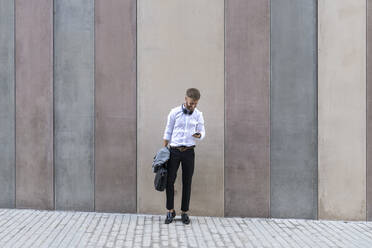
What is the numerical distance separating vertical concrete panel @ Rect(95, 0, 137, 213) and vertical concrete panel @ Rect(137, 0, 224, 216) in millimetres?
158

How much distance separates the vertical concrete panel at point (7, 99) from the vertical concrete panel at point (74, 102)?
31.8 inches

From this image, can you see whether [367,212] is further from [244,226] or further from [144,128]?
[144,128]

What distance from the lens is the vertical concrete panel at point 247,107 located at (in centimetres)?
681

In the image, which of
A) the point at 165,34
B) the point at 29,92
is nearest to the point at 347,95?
the point at 165,34

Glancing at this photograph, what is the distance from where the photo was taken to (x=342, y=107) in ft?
22.0

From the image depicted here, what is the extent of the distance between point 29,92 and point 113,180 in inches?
84.7

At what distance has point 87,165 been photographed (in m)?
7.04

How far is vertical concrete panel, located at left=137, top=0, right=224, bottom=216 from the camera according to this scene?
269 inches

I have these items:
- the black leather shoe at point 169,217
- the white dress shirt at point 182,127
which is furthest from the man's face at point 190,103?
the black leather shoe at point 169,217

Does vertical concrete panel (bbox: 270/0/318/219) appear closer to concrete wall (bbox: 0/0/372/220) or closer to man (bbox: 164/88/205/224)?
concrete wall (bbox: 0/0/372/220)

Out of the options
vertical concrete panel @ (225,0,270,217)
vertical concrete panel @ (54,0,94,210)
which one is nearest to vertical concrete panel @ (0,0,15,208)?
vertical concrete panel @ (54,0,94,210)

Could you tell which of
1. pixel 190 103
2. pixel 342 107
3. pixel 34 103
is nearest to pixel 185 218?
pixel 190 103

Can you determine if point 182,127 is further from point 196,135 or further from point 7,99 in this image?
point 7,99

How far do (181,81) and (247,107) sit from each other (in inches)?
47.2
